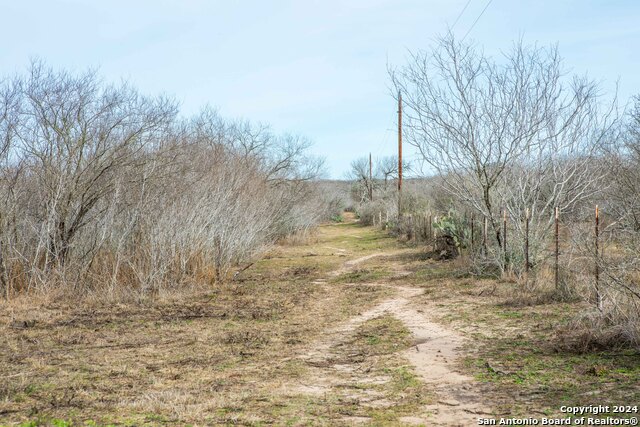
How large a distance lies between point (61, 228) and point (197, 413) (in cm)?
831

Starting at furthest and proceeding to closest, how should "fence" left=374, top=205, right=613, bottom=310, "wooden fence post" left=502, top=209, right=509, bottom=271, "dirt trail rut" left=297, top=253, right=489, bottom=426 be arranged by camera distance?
1. "wooden fence post" left=502, top=209, right=509, bottom=271
2. "fence" left=374, top=205, right=613, bottom=310
3. "dirt trail rut" left=297, top=253, right=489, bottom=426

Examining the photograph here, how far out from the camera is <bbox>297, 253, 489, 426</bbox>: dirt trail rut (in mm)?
5016

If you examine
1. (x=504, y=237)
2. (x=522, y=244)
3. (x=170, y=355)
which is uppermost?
(x=504, y=237)

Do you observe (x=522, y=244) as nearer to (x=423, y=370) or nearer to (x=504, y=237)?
(x=504, y=237)

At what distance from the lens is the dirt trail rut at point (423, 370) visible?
5016 mm

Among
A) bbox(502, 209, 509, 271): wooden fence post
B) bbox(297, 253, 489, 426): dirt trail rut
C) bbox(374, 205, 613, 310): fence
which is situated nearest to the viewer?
bbox(297, 253, 489, 426): dirt trail rut

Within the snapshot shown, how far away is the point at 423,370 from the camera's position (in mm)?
6457

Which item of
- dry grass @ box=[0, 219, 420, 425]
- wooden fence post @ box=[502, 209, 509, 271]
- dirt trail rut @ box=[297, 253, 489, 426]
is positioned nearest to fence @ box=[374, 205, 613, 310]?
wooden fence post @ box=[502, 209, 509, 271]

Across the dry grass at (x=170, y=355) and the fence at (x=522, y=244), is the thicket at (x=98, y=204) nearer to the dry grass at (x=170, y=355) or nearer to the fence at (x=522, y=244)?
the dry grass at (x=170, y=355)

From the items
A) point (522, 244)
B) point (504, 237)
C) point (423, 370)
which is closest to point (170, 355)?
point (423, 370)

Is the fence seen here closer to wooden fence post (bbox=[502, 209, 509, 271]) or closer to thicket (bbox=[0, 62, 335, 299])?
wooden fence post (bbox=[502, 209, 509, 271])

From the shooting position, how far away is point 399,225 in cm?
3005

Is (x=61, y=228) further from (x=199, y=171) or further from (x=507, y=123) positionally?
(x=507, y=123)

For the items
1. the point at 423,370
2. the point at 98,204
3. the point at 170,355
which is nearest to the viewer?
the point at 423,370
